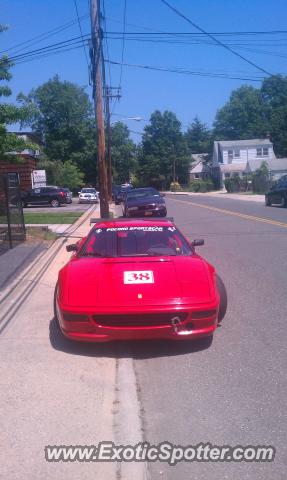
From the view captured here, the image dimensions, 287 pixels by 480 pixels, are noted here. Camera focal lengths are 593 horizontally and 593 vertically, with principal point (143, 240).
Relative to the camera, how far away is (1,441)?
13.5 ft

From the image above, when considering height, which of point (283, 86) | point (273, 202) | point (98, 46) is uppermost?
point (283, 86)

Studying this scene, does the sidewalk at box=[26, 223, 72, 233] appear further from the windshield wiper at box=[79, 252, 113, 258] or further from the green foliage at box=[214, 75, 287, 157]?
the green foliage at box=[214, 75, 287, 157]

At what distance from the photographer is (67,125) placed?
81.1 meters

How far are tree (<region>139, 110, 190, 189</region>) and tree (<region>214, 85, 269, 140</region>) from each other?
1903 centimetres

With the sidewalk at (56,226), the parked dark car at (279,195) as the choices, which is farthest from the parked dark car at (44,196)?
the sidewalk at (56,226)

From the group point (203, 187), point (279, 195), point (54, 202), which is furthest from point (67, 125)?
point (279, 195)

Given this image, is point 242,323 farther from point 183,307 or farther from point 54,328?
point 54,328

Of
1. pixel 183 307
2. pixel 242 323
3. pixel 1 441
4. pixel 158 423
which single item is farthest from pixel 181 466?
pixel 242 323

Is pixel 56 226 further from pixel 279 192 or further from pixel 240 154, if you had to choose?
pixel 240 154

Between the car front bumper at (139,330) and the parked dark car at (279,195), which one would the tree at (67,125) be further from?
the car front bumper at (139,330)

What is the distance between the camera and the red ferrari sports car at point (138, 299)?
591cm

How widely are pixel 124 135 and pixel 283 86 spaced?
42.1 metres

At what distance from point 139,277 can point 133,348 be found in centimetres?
79

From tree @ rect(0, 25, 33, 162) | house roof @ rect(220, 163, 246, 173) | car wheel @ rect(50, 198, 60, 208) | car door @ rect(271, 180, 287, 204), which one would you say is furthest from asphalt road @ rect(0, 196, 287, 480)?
house roof @ rect(220, 163, 246, 173)
